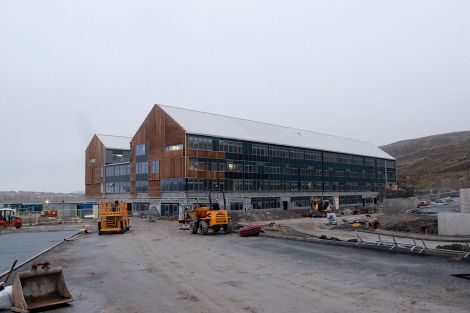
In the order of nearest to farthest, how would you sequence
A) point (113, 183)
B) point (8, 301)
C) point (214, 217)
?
1. point (8, 301)
2. point (214, 217)
3. point (113, 183)

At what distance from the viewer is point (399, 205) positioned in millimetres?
50969

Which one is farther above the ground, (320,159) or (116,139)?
(116,139)

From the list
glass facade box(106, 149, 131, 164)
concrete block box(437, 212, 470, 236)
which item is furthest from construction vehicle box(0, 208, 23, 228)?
concrete block box(437, 212, 470, 236)

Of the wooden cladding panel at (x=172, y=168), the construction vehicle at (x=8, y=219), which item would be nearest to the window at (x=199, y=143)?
the wooden cladding panel at (x=172, y=168)

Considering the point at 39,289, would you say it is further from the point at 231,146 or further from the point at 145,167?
the point at 145,167

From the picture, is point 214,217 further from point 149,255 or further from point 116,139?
point 116,139

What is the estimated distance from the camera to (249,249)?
25094mm

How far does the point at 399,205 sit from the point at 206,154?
2676 cm

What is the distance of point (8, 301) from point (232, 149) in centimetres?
5171

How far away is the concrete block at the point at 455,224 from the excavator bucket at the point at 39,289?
2615 centimetres

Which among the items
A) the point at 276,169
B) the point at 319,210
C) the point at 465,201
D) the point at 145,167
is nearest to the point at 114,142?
the point at 145,167

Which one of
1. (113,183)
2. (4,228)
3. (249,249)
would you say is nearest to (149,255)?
(249,249)

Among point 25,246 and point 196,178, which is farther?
point 196,178

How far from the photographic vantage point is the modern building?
193 ft
